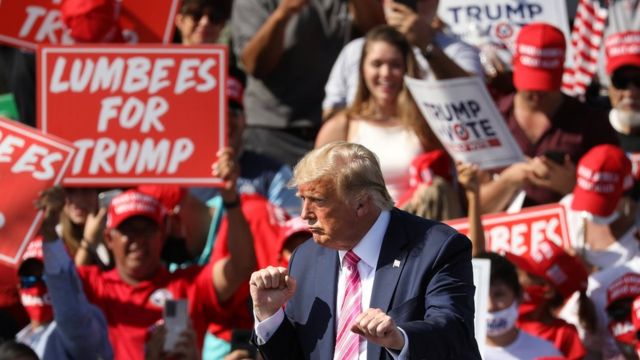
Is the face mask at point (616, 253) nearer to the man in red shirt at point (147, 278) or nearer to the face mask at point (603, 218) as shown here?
the face mask at point (603, 218)

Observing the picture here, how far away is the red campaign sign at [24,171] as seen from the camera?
7.89 meters

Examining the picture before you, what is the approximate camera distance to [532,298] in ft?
27.5

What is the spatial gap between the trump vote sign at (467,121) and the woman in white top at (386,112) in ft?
0.80

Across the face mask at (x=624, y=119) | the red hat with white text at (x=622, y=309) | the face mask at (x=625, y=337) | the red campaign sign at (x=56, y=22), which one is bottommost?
the face mask at (x=625, y=337)

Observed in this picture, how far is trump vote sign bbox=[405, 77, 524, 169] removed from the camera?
28.4 ft

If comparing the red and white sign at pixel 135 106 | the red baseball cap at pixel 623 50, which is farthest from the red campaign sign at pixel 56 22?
the red baseball cap at pixel 623 50

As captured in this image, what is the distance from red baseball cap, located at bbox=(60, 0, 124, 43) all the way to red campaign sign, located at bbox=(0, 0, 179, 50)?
92mm

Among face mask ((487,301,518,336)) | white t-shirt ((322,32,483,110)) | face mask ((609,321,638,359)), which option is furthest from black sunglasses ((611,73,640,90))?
face mask ((487,301,518,336))

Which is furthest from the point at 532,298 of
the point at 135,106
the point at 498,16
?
the point at 498,16

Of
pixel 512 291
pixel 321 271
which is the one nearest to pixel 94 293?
pixel 512 291

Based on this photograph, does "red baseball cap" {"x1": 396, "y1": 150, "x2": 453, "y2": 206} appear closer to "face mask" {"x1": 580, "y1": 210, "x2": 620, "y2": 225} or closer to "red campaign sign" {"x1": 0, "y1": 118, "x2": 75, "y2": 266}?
"face mask" {"x1": 580, "y1": 210, "x2": 620, "y2": 225}

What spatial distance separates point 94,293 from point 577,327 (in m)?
2.48

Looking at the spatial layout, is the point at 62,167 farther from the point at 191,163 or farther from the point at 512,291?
the point at 512,291

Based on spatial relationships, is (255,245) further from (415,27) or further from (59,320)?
(415,27)
